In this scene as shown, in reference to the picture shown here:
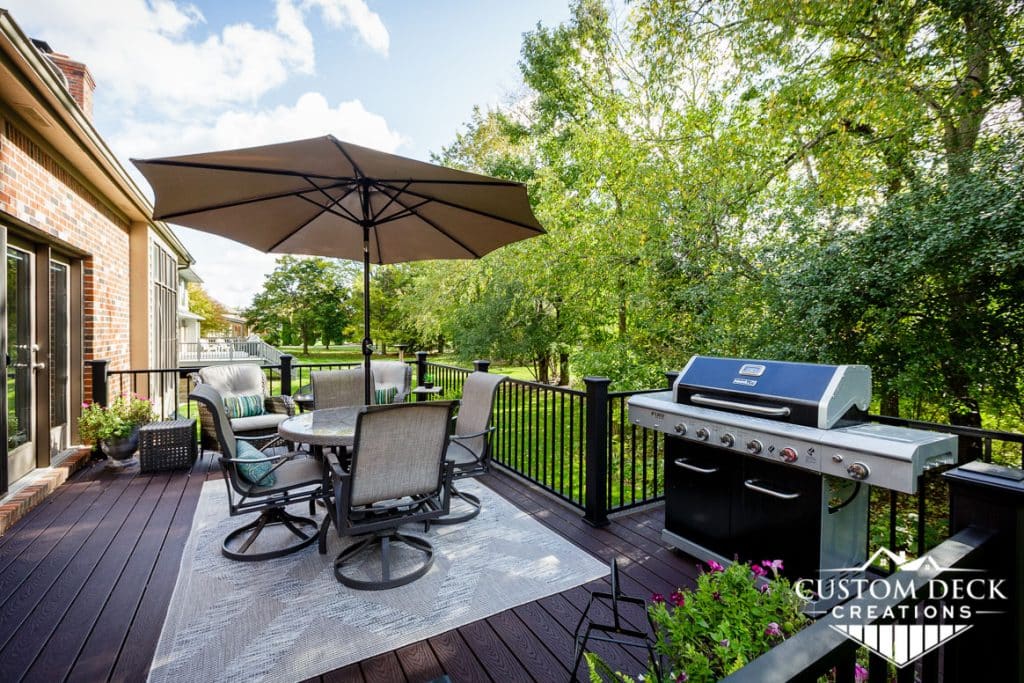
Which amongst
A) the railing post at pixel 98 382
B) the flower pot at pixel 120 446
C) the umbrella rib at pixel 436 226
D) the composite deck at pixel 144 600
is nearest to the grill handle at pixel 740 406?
the composite deck at pixel 144 600

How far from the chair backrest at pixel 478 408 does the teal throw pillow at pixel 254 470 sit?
1254 millimetres

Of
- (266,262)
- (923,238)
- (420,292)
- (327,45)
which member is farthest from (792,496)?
(266,262)

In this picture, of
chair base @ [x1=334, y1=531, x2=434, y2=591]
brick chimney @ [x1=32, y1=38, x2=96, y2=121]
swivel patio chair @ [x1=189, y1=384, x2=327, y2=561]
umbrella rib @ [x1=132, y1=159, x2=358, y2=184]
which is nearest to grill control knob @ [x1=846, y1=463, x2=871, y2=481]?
chair base @ [x1=334, y1=531, x2=434, y2=591]

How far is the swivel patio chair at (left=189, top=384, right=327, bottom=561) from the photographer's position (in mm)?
2635

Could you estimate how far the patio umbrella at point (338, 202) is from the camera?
7.80 feet

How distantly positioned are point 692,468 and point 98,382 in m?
5.63

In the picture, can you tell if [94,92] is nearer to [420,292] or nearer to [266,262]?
[420,292]

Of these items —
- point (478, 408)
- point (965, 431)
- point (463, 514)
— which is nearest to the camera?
point (965, 431)

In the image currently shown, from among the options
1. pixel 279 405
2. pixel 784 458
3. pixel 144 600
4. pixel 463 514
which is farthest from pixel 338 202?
pixel 784 458

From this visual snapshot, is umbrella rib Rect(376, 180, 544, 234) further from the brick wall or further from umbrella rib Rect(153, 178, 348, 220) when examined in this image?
the brick wall

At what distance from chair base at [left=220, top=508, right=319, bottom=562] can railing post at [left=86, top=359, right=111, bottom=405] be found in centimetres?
284

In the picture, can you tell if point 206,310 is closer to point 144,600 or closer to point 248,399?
point 248,399

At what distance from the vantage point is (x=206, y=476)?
4480mm

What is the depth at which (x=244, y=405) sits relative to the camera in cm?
495
